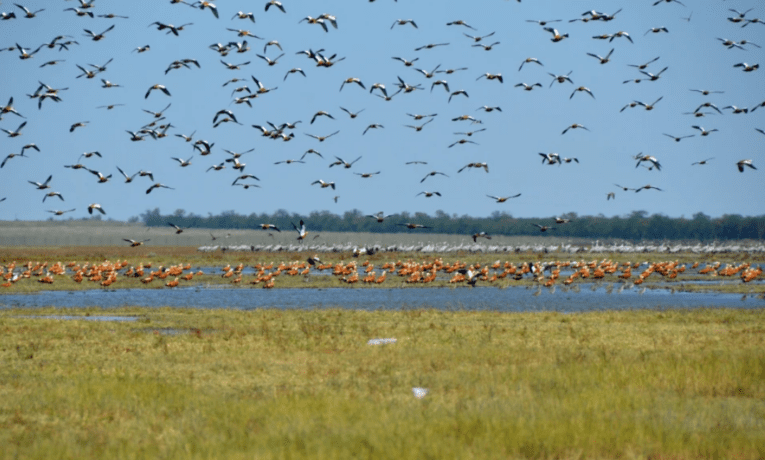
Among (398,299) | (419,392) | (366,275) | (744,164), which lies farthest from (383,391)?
(366,275)

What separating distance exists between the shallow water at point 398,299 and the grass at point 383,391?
12.1 metres

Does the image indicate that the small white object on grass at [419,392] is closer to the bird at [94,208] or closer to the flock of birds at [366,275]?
the bird at [94,208]

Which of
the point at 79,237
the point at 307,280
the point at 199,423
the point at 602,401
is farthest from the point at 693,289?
the point at 79,237

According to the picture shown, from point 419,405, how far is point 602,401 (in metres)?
3.04

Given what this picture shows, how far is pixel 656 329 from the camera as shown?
95.9ft

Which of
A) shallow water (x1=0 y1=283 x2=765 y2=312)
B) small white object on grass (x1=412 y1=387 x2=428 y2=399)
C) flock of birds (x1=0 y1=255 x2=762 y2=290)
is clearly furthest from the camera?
flock of birds (x1=0 y1=255 x2=762 y2=290)

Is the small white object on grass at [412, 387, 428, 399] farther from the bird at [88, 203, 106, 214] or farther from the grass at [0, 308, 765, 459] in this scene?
the bird at [88, 203, 106, 214]

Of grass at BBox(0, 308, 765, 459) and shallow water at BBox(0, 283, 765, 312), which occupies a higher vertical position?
grass at BBox(0, 308, 765, 459)

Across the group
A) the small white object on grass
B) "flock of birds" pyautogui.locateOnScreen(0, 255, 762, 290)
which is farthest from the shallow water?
the small white object on grass

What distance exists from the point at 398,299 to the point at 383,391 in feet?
96.0

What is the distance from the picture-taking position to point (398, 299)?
47031 millimetres

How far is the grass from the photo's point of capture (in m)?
Result: 13.1

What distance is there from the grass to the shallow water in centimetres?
1210

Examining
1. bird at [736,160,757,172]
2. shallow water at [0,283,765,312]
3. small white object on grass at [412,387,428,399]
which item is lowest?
shallow water at [0,283,765,312]
